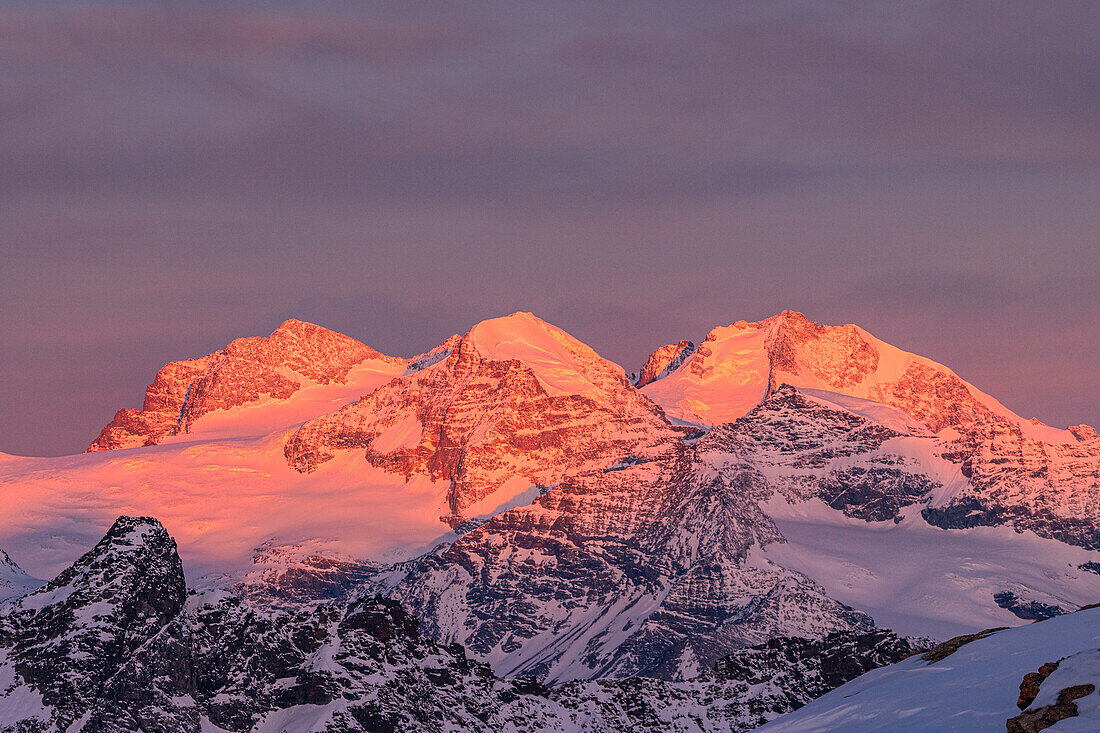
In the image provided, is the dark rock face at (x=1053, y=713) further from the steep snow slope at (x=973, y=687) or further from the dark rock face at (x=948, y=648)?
the dark rock face at (x=948, y=648)

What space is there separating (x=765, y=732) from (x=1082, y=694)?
19.8 metres

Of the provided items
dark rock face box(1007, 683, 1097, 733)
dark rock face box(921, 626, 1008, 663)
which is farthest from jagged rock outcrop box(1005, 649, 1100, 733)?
dark rock face box(921, 626, 1008, 663)

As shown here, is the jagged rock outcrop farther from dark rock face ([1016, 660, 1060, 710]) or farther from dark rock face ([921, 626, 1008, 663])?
dark rock face ([921, 626, 1008, 663])

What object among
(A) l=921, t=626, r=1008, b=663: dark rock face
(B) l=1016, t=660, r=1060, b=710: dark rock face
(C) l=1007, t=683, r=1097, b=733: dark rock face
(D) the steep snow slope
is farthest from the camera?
(A) l=921, t=626, r=1008, b=663: dark rock face

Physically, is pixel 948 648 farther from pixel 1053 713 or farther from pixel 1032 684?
pixel 1053 713

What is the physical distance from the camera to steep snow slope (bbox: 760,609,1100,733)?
170ft

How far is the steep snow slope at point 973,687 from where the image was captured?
5175 cm

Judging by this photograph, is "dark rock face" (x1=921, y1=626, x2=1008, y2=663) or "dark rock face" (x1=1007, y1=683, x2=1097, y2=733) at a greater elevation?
"dark rock face" (x1=921, y1=626, x2=1008, y2=663)

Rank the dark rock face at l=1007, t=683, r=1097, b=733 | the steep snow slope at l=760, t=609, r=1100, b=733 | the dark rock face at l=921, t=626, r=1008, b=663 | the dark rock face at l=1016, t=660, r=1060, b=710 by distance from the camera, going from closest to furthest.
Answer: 1. the dark rock face at l=1007, t=683, r=1097, b=733
2. the steep snow slope at l=760, t=609, r=1100, b=733
3. the dark rock face at l=1016, t=660, r=1060, b=710
4. the dark rock face at l=921, t=626, r=1008, b=663

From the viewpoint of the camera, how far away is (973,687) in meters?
59.5

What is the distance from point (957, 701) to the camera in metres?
58.2

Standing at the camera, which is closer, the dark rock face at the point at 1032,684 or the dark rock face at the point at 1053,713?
the dark rock face at the point at 1053,713

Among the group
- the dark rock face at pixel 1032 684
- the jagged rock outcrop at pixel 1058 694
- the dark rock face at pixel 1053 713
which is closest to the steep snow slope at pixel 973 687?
the jagged rock outcrop at pixel 1058 694

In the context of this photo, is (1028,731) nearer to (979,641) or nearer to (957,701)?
(957,701)
